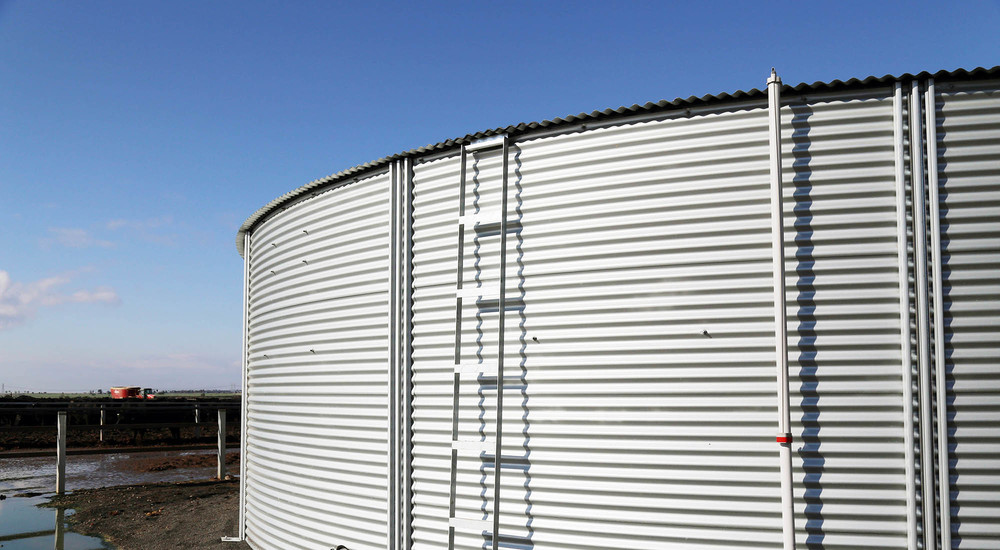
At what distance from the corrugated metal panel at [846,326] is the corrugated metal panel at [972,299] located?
0.40 meters

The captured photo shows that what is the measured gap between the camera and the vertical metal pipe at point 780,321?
5.74m

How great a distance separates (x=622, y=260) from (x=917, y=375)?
267 centimetres

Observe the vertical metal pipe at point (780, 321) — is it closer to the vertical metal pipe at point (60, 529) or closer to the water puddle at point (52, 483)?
the water puddle at point (52, 483)

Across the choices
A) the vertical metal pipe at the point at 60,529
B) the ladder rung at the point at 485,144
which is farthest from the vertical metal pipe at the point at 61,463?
the ladder rung at the point at 485,144

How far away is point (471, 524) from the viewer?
7266mm

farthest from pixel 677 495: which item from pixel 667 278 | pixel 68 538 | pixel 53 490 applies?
pixel 53 490

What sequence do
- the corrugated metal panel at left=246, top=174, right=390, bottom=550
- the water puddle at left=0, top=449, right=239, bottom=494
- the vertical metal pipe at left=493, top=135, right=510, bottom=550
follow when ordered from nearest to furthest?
1. the vertical metal pipe at left=493, top=135, right=510, bottom=550
2. the corrugated metal panel at left=246, top=174, right=390, bottom=550
3. the water puddle at left=0, top=449, right=239, bottom=494

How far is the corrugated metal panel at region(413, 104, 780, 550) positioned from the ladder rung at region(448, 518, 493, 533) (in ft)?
0.30

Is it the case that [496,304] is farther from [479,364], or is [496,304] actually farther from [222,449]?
[222,449]

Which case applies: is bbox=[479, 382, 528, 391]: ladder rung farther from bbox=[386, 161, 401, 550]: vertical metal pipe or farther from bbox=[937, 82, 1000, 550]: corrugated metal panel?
bbox=[937, 82, 1000, 550]: corrugated metal panel

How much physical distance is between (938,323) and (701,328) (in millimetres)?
1902

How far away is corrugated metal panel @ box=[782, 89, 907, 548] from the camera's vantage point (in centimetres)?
588

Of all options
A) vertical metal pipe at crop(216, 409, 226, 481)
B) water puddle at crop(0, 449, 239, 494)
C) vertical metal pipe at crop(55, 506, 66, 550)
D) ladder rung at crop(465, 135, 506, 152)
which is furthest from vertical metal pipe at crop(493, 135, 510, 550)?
water puddle at crop(0, 449, 239, 494)

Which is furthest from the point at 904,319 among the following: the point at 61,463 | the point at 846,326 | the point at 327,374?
the point at 61,463
